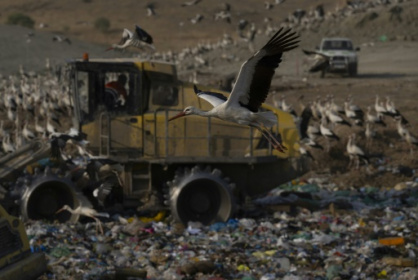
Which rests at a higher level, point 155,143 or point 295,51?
point 295,51

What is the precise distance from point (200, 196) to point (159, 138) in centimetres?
113

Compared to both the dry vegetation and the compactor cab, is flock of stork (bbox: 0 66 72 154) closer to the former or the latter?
the dry vegetation

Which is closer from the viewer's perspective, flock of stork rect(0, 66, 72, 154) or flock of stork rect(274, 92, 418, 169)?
flock of stork rect(274, 92, 418, 169)

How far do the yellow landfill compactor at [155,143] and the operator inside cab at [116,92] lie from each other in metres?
0.02

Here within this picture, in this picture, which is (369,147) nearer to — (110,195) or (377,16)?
(110,195)

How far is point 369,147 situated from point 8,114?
12.8 metres

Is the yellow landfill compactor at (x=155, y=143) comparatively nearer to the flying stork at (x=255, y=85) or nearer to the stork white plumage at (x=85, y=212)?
the stork white plumage at (x=85, y=212)

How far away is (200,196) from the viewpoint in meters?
15.1

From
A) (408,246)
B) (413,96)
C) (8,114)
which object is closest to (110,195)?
(408,246)

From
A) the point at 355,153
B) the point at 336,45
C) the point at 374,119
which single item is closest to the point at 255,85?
the point at 355,153

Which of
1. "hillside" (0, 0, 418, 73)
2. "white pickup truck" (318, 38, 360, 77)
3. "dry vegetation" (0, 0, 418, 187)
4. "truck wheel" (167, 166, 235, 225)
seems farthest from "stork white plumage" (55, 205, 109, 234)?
"hillside" (0, 0, 418, 73)

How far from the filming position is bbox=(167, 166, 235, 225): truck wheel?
14852 mm

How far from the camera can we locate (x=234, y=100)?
852 centimetres

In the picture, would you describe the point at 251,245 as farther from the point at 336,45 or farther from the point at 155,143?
the point at 336,45
